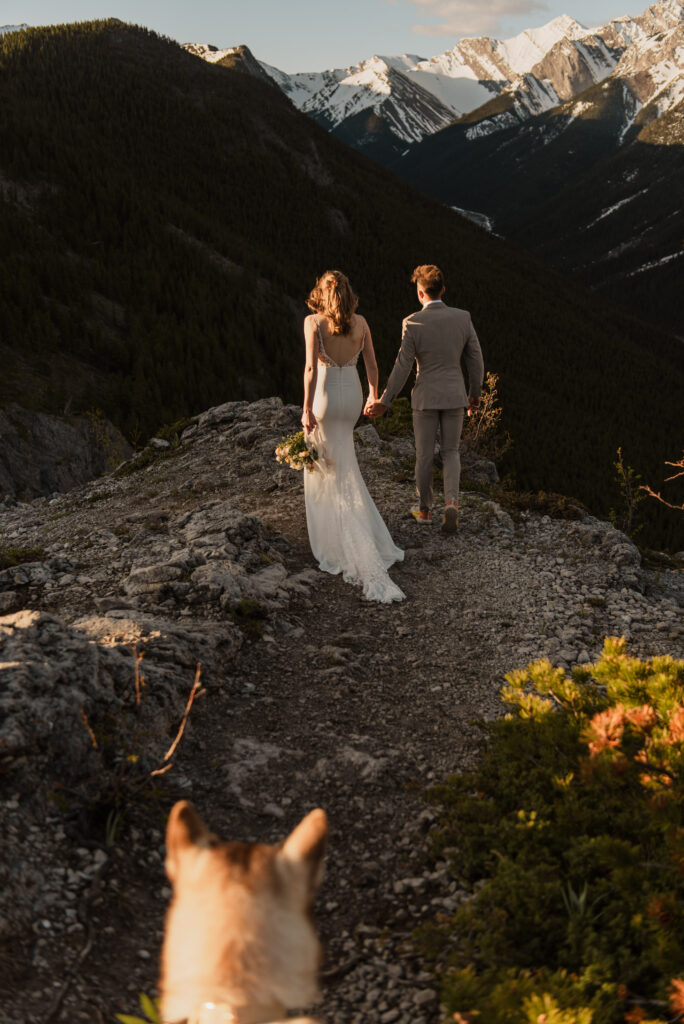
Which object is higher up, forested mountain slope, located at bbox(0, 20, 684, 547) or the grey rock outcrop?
forested mountain slope, located at bbox(0, 20, 684, 547)

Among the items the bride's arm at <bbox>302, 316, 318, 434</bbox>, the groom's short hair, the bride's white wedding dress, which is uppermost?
the groom's short hair

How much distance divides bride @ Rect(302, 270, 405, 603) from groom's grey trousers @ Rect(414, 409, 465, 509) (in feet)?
2.54

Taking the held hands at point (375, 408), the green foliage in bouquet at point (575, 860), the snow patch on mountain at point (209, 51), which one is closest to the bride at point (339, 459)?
the held hands at point (375, 408)

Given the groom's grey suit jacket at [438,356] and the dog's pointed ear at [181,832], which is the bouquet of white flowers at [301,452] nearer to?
the groom's grey suit jacket at [438,356]

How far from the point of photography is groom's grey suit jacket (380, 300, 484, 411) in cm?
748

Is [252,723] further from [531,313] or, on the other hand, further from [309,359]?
[531,313]

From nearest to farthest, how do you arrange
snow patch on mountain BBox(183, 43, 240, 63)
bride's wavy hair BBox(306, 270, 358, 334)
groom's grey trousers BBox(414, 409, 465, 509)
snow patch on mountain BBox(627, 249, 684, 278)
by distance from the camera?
bride's wavy hair BBox(306, 270, 358, 334), groom's grey trousers BBox(414, 409, 465, 509), snow patch on mountain BBox(183, 43, 240, 63), snow patch on mountain BBox(627, 249, 684, 278)

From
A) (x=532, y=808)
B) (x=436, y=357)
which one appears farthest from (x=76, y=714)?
(x=436, y=357)

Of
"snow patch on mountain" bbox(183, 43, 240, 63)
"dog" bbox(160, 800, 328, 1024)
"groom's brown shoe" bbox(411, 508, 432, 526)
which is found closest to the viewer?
"dog" bbox(160, 800, 328, 1024)

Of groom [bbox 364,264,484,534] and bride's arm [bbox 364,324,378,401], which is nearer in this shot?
bride's arm [bbox 364,324,378,401]

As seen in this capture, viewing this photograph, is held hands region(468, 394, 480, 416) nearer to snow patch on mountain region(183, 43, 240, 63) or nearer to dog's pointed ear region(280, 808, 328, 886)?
dog's pointed ear region(280, 808, 328, 886)

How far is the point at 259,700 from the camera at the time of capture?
15.9ft

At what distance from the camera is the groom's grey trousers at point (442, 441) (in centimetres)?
800

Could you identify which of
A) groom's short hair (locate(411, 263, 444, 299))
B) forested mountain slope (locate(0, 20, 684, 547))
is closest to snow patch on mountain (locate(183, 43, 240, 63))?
forested mountain slope (locate(0, 20, 684, 547))
